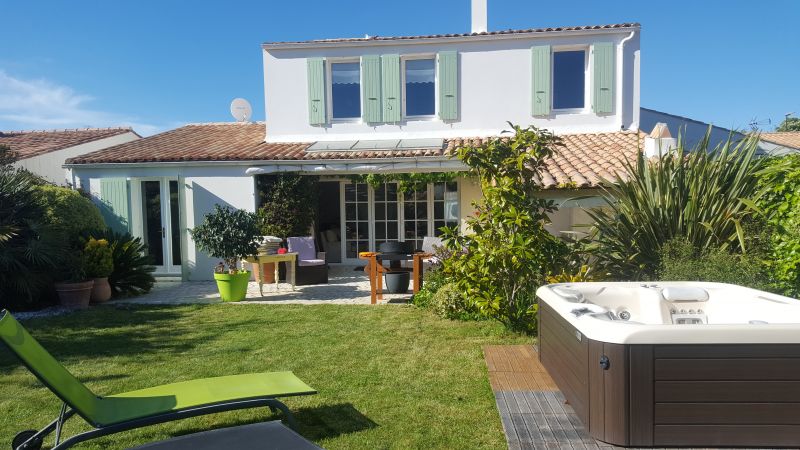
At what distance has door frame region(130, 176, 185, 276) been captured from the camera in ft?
41.5

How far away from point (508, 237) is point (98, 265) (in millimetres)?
8282

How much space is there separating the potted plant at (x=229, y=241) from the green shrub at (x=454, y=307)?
13.6ft

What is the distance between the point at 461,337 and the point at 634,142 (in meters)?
8.12

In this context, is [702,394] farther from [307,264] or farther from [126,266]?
[126,266]

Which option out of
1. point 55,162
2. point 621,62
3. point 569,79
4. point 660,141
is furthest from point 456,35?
point 55,162

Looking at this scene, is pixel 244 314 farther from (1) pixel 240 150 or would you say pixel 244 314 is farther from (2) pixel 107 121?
(2) pixel 107 121

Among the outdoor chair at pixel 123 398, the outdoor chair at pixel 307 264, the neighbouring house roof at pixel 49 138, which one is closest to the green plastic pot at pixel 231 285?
the outdoor chair at pixel 307 264

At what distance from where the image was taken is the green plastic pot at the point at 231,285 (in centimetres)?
995

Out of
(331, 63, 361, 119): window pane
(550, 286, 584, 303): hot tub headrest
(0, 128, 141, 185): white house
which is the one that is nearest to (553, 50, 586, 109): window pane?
(331, 63, 361, 119): window pane

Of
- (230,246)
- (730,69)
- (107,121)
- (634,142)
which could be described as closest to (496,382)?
Result: (230,246)

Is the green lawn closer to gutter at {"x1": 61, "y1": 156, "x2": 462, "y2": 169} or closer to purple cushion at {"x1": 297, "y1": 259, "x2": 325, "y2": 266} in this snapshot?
purple cushion at {"x1": 297, "y1": 259, "x2": 325, "y2": 266}

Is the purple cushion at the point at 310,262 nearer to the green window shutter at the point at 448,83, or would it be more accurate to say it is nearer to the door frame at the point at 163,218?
the door frame at the point at 163,218

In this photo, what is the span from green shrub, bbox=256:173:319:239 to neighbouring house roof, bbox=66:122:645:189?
83cm

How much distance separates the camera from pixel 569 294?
5270 millimetres
